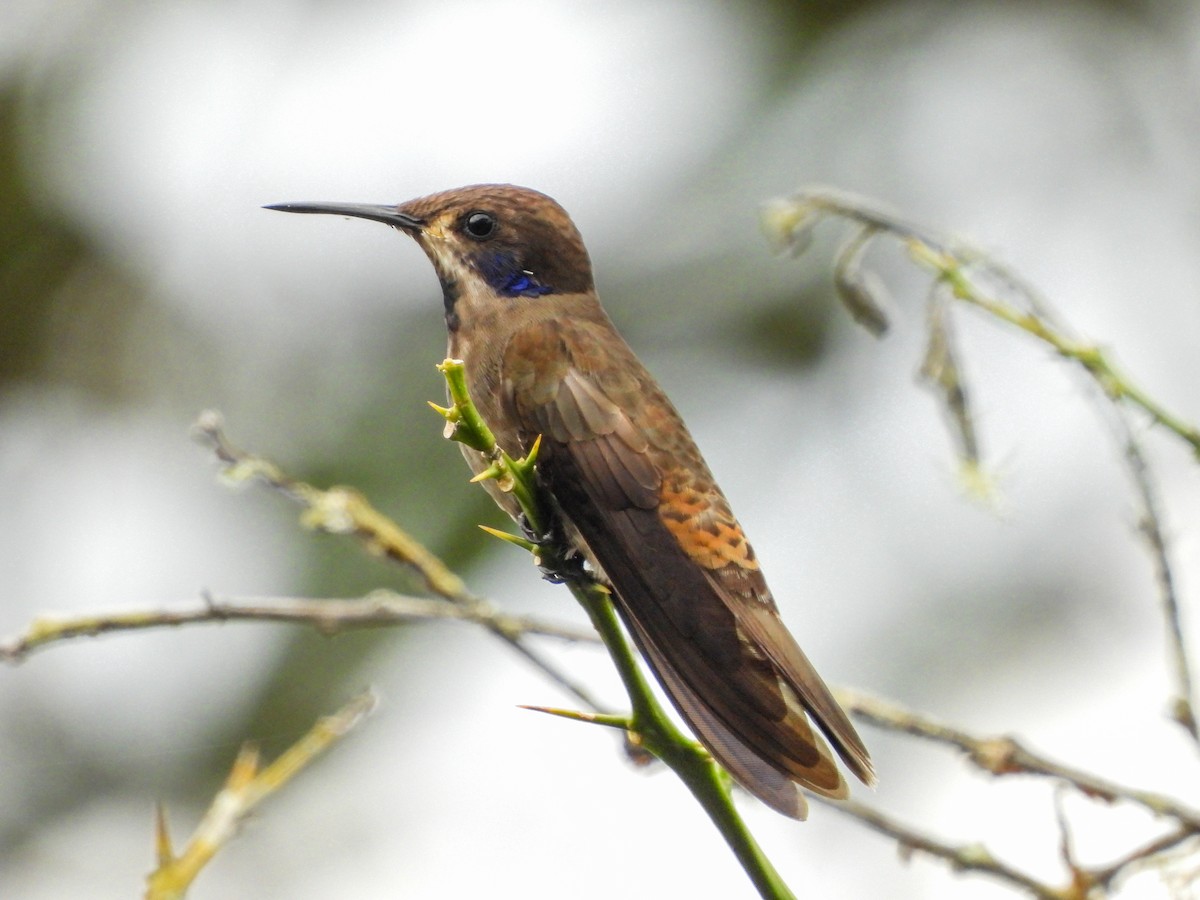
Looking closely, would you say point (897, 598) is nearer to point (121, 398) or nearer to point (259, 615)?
point (121, 398)

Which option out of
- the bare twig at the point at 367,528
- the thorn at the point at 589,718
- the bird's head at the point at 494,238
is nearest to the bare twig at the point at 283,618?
the bare twig at the point at 367,528

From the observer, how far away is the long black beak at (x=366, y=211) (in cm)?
300

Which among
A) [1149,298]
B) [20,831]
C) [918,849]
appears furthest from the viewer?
[20,831]

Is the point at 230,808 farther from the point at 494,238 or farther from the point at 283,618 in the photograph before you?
the point at 494,238

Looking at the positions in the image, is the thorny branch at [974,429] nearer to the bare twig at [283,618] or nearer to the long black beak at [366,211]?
the bare twig at [283,618]

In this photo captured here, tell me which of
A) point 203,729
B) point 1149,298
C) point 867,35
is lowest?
point 203,729

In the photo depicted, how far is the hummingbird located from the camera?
2.22m

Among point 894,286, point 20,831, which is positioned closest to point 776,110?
point 894,286

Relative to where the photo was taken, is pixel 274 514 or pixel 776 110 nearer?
pixel 274 514

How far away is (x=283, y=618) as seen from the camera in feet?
6.81

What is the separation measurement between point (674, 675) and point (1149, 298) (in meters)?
6.35

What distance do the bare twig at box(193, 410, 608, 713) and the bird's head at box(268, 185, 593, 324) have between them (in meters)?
1.02

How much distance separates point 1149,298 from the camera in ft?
25.9

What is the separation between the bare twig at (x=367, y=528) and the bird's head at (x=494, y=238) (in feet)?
3.34
